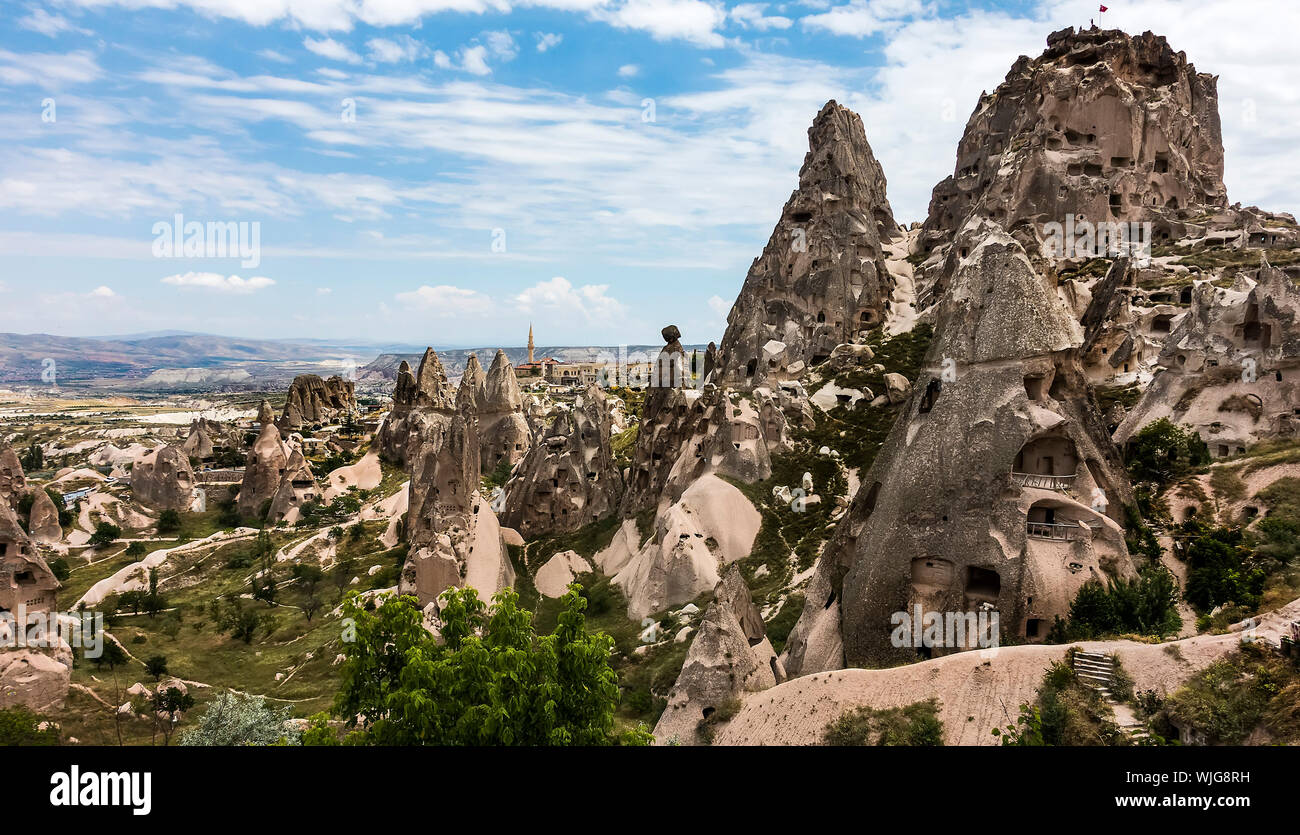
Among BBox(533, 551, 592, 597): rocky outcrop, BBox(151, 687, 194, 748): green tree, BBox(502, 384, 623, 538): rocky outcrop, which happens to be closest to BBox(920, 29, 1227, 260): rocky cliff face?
BBox(502, 384, 623, 538): rocky outcrop

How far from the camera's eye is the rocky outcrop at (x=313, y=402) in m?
95.2

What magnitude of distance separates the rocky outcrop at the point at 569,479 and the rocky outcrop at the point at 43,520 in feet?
107

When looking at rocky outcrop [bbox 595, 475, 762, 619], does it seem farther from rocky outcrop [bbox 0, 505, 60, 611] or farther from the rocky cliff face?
the rocky cliff face

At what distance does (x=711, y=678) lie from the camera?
21359 millimetres

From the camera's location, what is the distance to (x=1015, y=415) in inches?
842

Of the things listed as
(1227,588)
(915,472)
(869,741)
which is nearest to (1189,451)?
(1227,588)

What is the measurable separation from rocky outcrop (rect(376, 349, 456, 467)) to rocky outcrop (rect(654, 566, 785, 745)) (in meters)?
30.1

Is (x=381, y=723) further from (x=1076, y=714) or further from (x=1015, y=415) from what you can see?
(x=1015, y=415)

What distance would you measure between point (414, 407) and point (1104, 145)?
6084 cm

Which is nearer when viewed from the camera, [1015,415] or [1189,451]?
[1015,415]

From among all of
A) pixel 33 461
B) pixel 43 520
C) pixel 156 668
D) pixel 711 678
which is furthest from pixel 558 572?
pixel 33 461

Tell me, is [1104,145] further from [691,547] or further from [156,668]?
[156,668]

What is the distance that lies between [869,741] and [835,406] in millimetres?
32434

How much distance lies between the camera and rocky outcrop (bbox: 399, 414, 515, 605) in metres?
34.5
